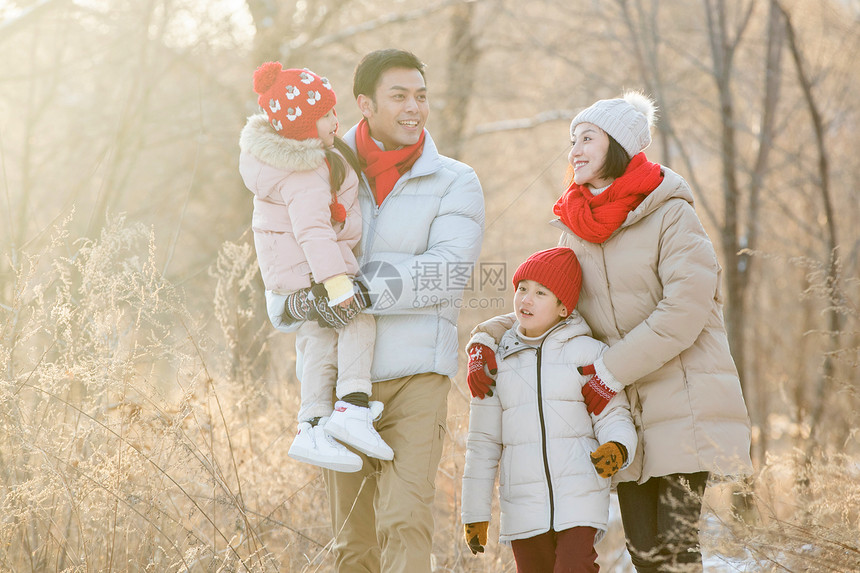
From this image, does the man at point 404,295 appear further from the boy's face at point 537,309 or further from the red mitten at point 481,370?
the boy's face at point 537,309

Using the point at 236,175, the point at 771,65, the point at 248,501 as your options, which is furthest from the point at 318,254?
the point at 236,175

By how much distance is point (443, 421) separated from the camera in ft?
9.19

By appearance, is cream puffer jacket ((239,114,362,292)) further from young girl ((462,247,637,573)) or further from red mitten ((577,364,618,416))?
red mitten ((577,364,618,416))

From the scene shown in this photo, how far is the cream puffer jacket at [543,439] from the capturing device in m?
2.64

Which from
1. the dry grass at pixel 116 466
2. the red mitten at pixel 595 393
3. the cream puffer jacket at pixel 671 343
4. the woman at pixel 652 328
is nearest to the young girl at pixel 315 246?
the dry grass at pixel 116 466

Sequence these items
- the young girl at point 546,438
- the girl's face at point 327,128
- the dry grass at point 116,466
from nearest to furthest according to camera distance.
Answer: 1. the dry grass at point 116,466
2. the young girl at point 546,438
3. the girl's face at point 327,128

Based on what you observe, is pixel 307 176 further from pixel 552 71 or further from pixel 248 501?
pixel 552 71

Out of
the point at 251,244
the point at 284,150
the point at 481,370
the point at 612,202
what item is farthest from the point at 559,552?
the point at 251,244

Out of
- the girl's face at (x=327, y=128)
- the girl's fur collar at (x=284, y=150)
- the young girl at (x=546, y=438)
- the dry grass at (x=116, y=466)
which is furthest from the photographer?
the girl's face at (x=327, y=128)

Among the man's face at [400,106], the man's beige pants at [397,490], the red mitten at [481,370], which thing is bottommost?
the man's beige pants at [397,490]

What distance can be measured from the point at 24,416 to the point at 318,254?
1166mm

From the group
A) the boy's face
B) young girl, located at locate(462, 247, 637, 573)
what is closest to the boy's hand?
young girl, located at locate(462, 247, 637, 573)

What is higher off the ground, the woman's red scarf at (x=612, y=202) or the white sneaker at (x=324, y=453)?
the woman's red scarf at (x=612, y=202)

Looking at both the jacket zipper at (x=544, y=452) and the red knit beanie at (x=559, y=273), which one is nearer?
the jacket zipper at (x=544, y=452)
